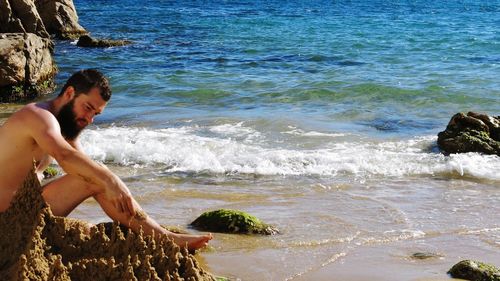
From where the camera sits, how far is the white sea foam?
440 inches

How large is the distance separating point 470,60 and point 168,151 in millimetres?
14886

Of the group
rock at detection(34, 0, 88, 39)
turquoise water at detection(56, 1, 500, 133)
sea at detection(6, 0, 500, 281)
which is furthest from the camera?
rock at detection(34, 0, 88, 39)

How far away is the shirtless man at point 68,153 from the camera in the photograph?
4.96 meters

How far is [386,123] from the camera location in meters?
15.4

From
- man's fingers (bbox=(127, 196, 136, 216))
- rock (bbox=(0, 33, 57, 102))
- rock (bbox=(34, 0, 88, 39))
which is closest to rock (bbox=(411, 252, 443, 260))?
man's fingers (bbox=(127, 196, 136, 216))

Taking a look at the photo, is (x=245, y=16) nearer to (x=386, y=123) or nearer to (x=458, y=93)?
(x=458, y=93)

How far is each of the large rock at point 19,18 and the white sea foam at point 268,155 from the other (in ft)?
29.9

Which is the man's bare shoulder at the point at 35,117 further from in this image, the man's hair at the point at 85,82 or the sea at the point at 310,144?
the sea at the point at 310,144

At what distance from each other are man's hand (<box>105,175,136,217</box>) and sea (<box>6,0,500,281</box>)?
1640 mm

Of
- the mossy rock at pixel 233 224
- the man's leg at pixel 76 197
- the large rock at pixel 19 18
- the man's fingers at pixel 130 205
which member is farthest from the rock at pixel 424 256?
the large rock at pixel 19 18

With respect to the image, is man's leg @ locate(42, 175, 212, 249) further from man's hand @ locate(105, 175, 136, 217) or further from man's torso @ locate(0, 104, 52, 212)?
man's hand @ locate(105, 175, 136, 217)

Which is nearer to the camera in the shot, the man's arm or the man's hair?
the man's arm

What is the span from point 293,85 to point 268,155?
25.9ft

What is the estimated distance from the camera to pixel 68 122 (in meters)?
5.35
